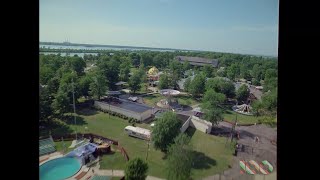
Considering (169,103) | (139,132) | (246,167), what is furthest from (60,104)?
(246,167)

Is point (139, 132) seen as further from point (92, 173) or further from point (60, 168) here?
point (60, 168)

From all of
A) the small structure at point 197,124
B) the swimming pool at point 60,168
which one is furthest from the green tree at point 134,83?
the swimming pool at point 60,168

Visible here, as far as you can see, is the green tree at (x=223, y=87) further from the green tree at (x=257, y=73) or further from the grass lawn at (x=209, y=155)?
the green tree at (x=257, y=73)

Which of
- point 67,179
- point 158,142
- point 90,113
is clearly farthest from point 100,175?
point 90,113

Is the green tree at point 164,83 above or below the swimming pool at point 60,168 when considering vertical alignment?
above

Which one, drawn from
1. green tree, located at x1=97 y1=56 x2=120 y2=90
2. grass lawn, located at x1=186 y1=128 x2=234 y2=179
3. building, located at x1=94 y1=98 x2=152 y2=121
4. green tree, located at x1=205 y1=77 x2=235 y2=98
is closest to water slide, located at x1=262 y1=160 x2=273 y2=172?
grass lawn, located at x1=186 y1=128 x2=234 y2=179

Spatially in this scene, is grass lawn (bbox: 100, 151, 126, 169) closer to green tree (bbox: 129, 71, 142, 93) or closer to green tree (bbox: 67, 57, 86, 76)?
green tree (bbox: 129, 71, 142, 93)
